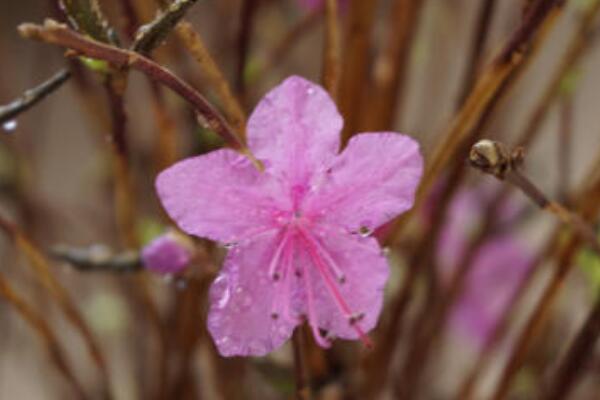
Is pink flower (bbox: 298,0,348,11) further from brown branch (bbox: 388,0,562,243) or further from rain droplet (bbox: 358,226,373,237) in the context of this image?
rain droplet (bbox: 358,226,373,237)

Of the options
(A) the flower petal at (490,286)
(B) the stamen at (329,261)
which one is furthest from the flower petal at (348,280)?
(A) the flower petal at (490,286)

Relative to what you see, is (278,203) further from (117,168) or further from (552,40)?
(552,40)

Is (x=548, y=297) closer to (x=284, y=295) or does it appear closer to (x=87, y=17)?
(x=284, y=295)

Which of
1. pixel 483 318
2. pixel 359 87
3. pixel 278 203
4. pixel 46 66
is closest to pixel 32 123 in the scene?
pixel 46 66

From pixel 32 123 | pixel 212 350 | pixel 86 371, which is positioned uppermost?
pixel 32 123

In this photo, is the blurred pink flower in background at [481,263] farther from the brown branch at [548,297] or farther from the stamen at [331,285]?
the stamen at [331,285]

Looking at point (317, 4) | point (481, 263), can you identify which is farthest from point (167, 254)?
point (481, 263)

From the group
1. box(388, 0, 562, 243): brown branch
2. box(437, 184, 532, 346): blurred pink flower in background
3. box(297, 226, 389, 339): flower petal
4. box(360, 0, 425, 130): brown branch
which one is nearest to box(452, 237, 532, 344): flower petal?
box(437, 184, 532, 346): blurred pink flower in background
